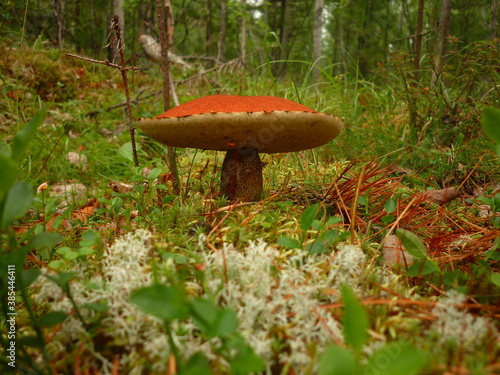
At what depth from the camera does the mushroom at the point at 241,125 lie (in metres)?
1.23

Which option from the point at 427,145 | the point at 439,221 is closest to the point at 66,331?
the point at 439,221

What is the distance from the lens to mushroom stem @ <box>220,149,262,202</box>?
1713 mm

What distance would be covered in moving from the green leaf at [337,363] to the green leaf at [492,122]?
2.18 ft

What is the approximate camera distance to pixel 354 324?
0.57m

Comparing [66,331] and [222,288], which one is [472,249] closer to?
[222,288]

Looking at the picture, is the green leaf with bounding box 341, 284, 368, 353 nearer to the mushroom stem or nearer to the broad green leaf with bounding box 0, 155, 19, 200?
the broad green leaf with bounding box 0, 155, 19, 200

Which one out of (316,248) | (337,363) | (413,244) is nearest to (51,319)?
(337,363)

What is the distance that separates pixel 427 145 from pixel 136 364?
2617mm

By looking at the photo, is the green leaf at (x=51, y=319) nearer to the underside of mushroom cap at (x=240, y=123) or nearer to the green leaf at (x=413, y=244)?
the underside of mushroom cap at (x=240, y=123)

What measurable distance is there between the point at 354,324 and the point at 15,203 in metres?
0.74

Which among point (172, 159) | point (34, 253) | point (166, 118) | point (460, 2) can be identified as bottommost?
point (34, 253)

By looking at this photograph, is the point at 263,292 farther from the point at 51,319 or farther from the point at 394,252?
the point at 394,252

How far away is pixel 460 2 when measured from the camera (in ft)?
30.6

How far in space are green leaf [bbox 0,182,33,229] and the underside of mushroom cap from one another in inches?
24.6
